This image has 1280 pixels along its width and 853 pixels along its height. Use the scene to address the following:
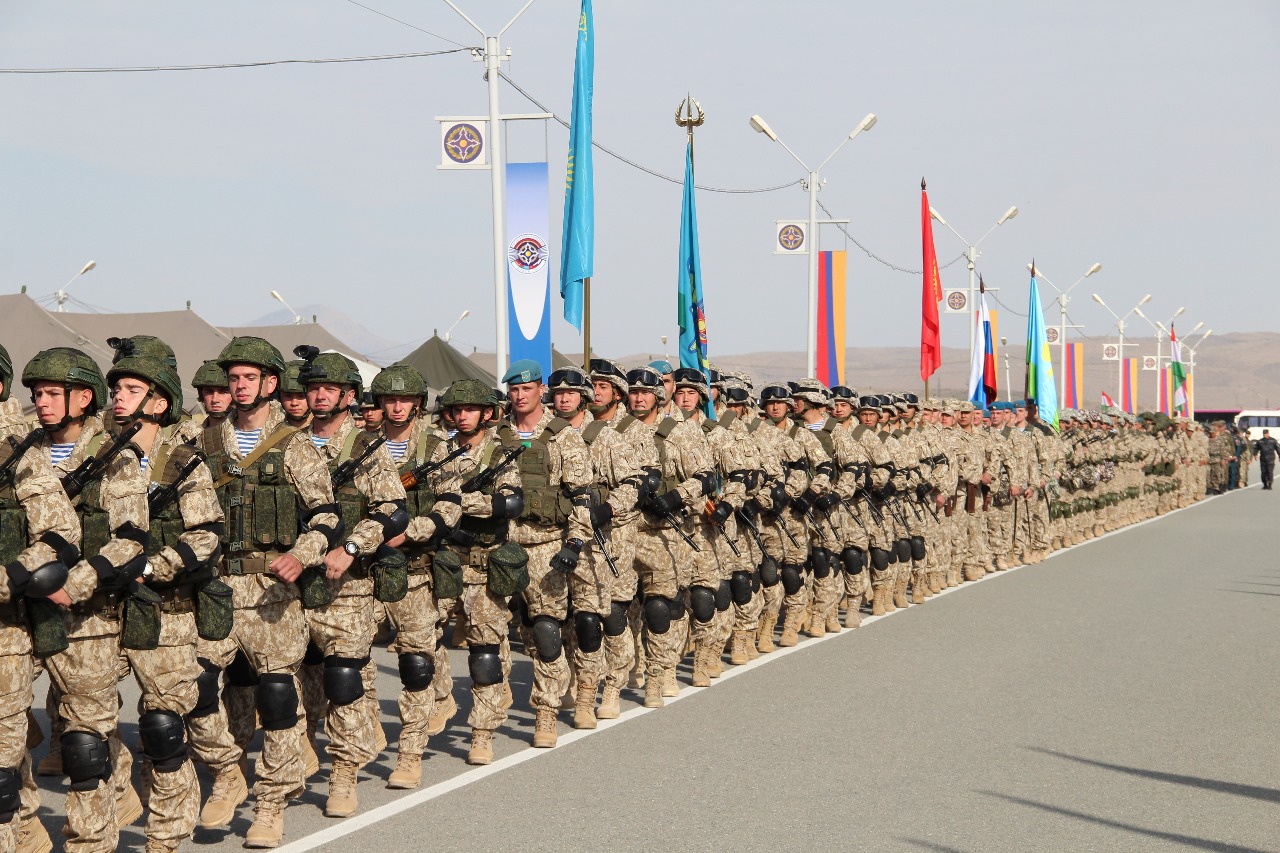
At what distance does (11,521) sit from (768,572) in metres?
7.36

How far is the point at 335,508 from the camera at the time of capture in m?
6.56

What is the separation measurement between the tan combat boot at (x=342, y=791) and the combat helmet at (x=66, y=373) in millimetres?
2049

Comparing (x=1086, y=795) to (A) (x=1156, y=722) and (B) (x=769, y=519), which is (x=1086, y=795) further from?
(B) (x=769, y=519)

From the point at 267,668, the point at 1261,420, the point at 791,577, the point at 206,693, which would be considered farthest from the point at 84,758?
the point at 1261,420

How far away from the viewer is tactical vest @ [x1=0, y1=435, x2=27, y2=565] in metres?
5.17

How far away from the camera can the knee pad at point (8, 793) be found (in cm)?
518

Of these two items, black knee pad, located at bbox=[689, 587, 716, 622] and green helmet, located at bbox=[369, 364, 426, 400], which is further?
black knee pad, located at bbox=[689, 587, 716, 622]

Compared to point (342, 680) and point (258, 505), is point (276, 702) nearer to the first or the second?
point (342, 680)

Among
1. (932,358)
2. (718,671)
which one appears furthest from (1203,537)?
(718,671)

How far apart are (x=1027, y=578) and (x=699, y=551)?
8482 millimetres

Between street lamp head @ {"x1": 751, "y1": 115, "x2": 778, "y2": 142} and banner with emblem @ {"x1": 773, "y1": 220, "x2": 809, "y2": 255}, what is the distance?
1525mm

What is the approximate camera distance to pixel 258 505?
6.39 m

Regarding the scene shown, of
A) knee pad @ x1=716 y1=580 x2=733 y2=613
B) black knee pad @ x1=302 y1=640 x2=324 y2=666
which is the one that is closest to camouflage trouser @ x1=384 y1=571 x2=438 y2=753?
black knee pad @ x1=302 y1=640 x2=324 y2=666

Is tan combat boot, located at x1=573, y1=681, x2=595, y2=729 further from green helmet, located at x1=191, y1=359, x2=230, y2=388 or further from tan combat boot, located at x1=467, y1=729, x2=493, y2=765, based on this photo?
green helmet, located at x1=191, y1=359, x2=230, y2=388
